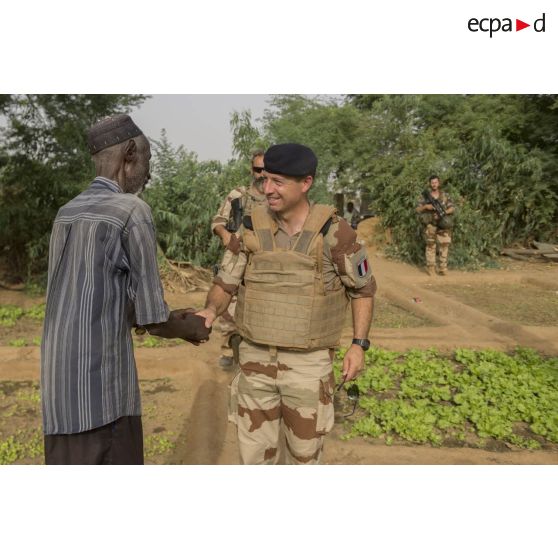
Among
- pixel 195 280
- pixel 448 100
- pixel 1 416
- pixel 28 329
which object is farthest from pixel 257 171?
pixel 448 100

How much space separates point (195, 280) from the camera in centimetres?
1034

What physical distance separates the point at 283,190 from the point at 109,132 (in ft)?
3.22

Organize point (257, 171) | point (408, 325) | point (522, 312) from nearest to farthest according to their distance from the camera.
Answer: point (257, 171)
point (408, 325)
point (522, 312)

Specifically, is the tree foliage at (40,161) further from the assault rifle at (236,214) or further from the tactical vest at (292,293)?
the tactical vest at (292,293)

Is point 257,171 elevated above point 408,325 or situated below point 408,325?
above

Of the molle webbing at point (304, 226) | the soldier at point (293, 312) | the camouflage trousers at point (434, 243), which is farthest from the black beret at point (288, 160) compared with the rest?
the camouflage trousers at point (434, 243)

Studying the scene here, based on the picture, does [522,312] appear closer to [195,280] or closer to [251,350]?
[195,280]

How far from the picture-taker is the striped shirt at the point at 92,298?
1.98 m

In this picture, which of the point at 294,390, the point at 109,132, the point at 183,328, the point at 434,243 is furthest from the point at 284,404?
the point at 434,243

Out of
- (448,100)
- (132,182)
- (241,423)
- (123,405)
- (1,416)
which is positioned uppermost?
(448,100)

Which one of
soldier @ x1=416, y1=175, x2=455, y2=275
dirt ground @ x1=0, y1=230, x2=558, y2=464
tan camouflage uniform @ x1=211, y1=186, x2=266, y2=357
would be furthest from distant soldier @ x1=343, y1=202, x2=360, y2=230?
tan camouflage uniform @ x1=211, y1=186, x2=266, y2=357

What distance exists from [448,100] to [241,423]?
20.1m

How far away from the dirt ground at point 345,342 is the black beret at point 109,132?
8.94ft

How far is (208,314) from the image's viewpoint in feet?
9.36
